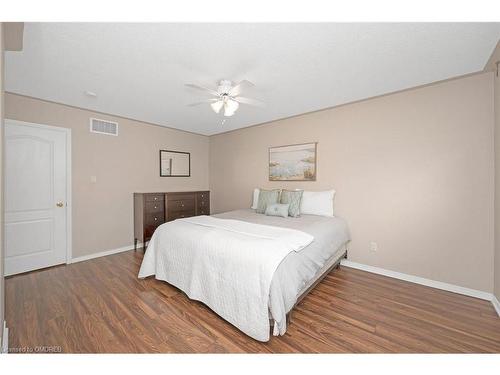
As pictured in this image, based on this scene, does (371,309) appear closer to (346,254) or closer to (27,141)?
(346,254)

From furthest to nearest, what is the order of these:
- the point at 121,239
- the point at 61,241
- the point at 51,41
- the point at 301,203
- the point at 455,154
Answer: the point at 121,239 < the point at 301,203 < the point at 61,241 < the point at 455,154 < the point at 51,41

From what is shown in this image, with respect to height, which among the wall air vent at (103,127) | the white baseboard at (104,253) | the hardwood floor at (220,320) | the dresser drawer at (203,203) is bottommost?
the hardwood floor at (220,320)

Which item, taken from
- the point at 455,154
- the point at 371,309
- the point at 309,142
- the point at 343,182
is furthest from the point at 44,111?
the point at 455,154

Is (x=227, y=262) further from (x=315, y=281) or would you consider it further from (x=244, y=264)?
(x=315, y=281)

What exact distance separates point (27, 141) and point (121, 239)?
A: 6.33 ft

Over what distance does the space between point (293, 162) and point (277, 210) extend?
3.33 feet

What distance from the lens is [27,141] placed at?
2.85 m

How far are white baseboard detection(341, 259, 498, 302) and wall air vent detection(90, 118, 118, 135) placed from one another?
170 inches

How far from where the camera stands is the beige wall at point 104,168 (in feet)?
10.1

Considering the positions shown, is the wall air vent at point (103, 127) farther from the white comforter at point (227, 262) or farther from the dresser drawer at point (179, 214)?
the white comforter at point (227, 262)

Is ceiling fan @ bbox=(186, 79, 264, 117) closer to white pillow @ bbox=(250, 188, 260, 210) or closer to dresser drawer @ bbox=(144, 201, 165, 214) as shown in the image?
white pillow @ bbox=(250, 188, 260, 210)

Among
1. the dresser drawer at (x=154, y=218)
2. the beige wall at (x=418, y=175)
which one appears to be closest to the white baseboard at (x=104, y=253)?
the dresser drawer at (x=154, y=218)

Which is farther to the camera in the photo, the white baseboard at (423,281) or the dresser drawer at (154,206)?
the dresser drawer at (154,206)

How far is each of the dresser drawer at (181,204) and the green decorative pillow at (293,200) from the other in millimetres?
1991
